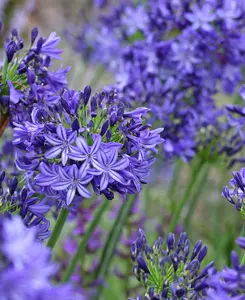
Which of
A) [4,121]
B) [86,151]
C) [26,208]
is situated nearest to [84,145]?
[86,151]

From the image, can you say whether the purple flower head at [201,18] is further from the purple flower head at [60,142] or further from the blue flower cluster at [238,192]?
the purple flower head at [60,142]

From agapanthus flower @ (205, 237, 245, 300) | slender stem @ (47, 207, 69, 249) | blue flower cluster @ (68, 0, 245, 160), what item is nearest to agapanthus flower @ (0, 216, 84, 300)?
agapanthus flower @ (205, 237, 245, 300)

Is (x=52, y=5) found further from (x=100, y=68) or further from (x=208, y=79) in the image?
(x=208, y=79)

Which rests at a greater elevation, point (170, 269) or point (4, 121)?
point (4, 121)

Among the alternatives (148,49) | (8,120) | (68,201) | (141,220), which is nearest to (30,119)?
(8,120)

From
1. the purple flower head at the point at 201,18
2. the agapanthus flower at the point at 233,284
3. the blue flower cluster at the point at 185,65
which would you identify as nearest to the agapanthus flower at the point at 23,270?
the agapanthus flower at the point at 233,284

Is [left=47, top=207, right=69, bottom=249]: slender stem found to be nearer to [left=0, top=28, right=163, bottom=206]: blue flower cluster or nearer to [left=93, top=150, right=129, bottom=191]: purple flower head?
[left=0, top=28, right=163, bottom=206]: blue flower cluster

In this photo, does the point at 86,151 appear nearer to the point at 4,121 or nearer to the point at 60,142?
the point at 60,142
